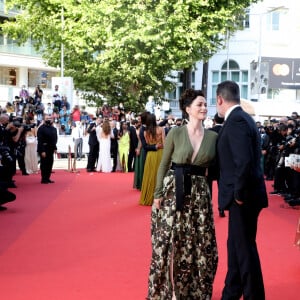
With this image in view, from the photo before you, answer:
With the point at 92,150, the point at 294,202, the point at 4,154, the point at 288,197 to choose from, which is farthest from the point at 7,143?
the point at 92,150

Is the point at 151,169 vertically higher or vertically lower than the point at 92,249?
higher

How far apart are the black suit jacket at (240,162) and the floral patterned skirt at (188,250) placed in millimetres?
305

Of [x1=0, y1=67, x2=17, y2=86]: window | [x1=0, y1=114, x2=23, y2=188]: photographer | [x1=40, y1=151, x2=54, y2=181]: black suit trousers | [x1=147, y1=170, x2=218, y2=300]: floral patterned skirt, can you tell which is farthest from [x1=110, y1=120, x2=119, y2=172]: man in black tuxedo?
[x1=0, y1=67, x2=17, y2=86]: window

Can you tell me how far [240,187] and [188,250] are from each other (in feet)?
2.76

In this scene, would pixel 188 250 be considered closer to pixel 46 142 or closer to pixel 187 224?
pixel 187 224

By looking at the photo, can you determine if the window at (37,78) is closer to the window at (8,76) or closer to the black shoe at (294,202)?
the window at (8,76)

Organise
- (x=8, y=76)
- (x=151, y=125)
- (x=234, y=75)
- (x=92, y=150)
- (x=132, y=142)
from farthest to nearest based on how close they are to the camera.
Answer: (x=234, y=75)
(x=8, y=76)
(x=92, y=150)
(x=132, y=142)
(x=151, y=125)

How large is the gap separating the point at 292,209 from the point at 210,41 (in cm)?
2221

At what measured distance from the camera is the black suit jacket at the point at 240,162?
547cm

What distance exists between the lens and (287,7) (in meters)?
54.0

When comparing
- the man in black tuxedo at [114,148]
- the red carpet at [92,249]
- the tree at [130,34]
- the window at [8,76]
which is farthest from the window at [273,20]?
the red carpet at [92,249]

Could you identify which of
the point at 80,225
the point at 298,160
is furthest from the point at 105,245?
the point at 298,160

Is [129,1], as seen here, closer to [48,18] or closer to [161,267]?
[48,18]

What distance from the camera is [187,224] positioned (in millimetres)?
5930
